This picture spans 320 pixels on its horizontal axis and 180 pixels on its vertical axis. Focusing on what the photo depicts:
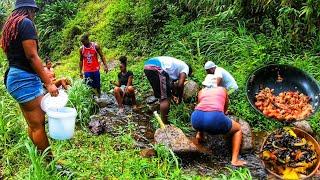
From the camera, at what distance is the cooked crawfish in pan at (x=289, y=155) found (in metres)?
5.30

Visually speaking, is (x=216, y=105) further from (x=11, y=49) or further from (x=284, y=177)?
(x=11, y=49)

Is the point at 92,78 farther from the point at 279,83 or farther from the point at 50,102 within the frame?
the point at 50,102

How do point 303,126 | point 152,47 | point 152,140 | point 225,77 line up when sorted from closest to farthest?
point 303,126 < point 152,140 < point 225,77 < point 152,47

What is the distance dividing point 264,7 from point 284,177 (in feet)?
15.8

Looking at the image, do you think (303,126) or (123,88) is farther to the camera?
(123,88)

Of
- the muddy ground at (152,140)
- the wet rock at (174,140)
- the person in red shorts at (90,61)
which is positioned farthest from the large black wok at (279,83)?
A: the person in red shorts at (90,61)

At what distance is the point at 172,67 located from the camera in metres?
6.92

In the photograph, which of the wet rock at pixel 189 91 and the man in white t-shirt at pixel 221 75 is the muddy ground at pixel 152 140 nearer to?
the wet rock at pixel 189 91

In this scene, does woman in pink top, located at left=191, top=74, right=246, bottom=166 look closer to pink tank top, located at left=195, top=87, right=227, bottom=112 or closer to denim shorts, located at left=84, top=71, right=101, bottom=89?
pink tank top, located at left=195, top=87, right=227, bottom=112

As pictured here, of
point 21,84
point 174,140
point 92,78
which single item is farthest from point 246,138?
point 92,78

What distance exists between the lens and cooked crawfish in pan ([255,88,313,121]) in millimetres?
Answer: 6195

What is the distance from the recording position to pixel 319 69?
7.96 meters

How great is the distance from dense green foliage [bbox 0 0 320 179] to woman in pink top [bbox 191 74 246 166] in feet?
2.12

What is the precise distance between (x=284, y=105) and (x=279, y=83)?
0.44 meters
